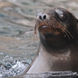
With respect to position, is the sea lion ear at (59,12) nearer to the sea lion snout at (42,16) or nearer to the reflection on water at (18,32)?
the sea lion snout at (42,16)

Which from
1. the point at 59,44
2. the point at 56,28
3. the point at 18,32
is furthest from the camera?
the point at 18,32

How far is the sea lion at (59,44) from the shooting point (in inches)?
229

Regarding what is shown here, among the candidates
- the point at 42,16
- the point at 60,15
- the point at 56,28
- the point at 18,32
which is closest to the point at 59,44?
the point at 56,28

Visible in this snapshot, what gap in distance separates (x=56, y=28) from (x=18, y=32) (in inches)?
196

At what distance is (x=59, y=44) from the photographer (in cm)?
596

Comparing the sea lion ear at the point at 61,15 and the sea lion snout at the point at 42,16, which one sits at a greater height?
the sea lion snout at the point at 42,16

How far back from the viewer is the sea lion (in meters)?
5.82

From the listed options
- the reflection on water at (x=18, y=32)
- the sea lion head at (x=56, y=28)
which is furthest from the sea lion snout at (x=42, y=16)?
the reflection on water at (x=18, y=32)

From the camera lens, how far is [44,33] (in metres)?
5.72

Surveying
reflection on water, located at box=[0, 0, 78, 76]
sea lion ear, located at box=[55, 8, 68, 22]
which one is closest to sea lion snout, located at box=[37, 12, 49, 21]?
sea lion ear, located at box=[55, 8, 68, 22]

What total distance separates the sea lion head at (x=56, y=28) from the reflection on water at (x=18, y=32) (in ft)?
4.92

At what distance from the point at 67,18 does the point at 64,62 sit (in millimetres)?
678

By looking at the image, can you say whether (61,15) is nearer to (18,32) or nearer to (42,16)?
(42,16)

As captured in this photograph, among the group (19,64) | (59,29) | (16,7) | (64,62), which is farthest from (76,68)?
(16,7)
